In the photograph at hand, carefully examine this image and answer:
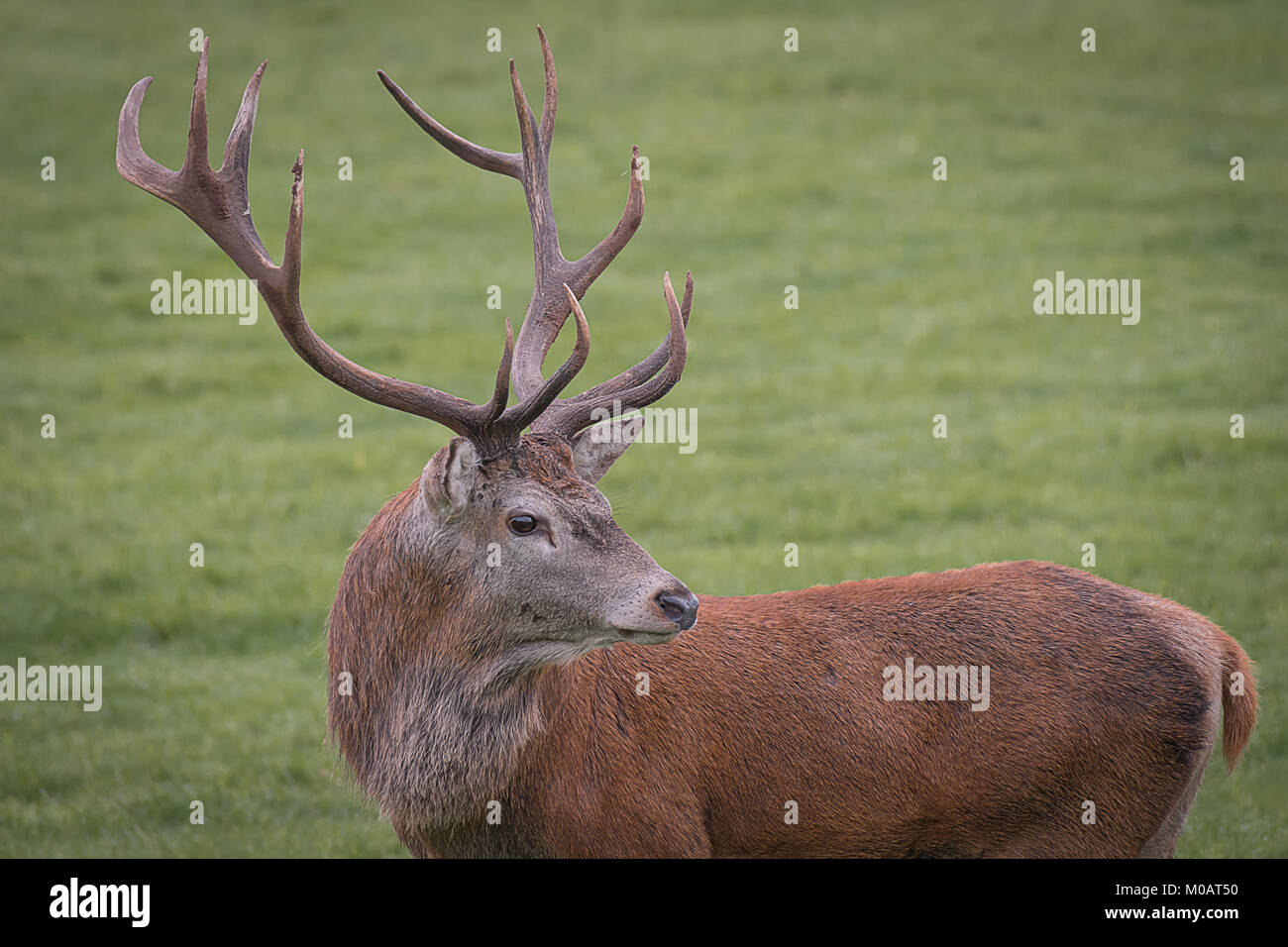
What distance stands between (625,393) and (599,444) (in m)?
0.20

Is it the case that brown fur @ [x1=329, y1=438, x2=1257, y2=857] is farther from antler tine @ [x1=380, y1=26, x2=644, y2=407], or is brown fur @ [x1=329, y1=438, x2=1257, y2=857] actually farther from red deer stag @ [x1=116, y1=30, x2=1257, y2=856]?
antler tine @ [x1=380, y1=26, x2=644, y2=407]

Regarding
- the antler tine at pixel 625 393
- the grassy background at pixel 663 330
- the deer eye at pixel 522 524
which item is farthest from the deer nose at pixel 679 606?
the grassy background at pixel 663 330

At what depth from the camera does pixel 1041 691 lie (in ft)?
15.2

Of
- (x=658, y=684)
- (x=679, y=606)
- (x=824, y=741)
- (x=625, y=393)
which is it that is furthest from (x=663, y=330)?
(x=679, y=606)

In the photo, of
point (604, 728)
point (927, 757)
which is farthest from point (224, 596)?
point (927, 757)

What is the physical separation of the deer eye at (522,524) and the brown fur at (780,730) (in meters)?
0.15

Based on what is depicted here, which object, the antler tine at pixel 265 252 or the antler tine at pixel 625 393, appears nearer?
the antler tine at pixel 265 252

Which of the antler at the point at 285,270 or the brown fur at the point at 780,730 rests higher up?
the antler at the point at 285,270

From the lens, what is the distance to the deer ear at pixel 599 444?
467cm

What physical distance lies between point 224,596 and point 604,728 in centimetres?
454

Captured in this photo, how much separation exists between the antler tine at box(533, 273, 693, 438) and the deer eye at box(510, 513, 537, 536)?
38 centimetres

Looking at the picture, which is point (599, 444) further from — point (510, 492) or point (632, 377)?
point (510, 492)

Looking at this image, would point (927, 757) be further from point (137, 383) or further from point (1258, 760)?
point (137, 383)

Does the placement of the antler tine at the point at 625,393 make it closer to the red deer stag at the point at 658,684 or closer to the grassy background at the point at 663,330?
the red deer stag at the point at 658,684
